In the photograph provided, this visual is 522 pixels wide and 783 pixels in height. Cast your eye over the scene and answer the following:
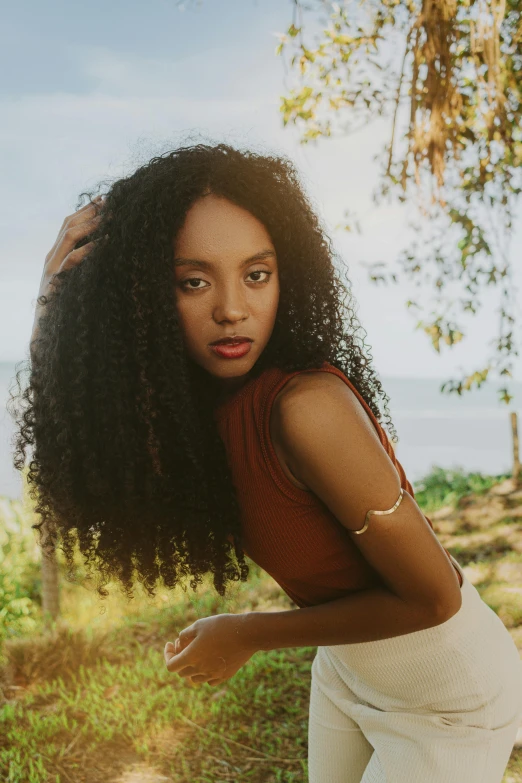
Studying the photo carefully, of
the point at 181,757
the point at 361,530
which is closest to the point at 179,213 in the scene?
the point at 361,530

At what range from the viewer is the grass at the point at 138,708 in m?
3.36

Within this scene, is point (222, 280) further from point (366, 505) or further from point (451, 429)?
point (451, 429)

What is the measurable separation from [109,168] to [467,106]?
140 inches

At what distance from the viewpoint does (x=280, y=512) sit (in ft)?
4.88

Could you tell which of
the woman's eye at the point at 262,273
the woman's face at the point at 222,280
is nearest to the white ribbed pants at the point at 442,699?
the woman's face at the point at 222,280

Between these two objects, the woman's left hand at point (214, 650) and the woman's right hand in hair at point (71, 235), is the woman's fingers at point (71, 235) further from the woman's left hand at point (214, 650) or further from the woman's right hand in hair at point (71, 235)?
the woman's left hand at point (214, 650)

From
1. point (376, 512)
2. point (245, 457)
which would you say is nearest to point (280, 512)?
point (245, 457)

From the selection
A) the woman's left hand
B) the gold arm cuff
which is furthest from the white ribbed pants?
the gold arm cuff

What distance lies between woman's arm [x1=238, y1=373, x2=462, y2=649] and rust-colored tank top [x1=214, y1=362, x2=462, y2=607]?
0.06m

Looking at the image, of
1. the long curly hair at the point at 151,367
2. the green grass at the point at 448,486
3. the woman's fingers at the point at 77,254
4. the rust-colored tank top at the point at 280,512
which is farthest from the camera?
the green grass at the point at 448,486

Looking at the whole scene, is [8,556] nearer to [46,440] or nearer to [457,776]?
[46,440]

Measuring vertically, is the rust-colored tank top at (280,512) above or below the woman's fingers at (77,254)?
below

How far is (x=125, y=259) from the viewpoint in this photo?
5.22 ft

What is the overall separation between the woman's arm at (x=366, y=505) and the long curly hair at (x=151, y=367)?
182 millimetres
